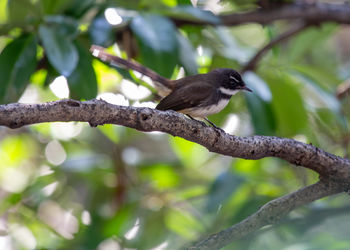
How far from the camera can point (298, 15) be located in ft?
14.2

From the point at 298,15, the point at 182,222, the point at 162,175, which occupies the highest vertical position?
the point at 298,15

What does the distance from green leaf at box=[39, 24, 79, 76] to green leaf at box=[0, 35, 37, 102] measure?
0.16 meters

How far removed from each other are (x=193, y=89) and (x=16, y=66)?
1.21 meters

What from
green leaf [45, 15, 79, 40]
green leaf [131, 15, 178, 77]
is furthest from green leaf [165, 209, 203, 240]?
green leaf [45, 15, 79, 40]

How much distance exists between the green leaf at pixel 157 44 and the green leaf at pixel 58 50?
0.46m

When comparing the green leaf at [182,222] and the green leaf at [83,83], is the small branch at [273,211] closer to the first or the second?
the green leaf at [83,83]

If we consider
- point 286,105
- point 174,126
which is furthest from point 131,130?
point 174,126

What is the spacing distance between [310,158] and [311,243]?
64.2 inches

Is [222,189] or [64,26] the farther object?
[222,189]

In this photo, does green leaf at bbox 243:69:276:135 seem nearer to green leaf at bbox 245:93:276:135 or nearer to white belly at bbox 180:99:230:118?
green leaf at bbox 245:93:276:135

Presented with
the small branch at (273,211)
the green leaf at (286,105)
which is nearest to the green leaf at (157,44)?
the green leaf at (286,105)

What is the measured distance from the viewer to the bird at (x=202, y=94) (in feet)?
10.6

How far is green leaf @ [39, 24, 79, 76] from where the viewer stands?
2545 millimetres

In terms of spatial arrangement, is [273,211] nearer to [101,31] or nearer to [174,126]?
[174,126]
